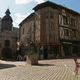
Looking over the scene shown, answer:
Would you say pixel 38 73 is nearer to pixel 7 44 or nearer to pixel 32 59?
pixel 32 59

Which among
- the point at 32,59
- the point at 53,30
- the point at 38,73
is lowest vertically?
the point at 38,73

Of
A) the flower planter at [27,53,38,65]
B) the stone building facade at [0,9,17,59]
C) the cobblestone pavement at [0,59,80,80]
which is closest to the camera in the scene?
the cobblestone pavement at [0,59,80,80]

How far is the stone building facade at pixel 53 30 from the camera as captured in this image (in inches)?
1606

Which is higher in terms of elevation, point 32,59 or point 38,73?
point 32,59

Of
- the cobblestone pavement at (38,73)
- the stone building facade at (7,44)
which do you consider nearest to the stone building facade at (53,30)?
the stone building facade at (7,44)

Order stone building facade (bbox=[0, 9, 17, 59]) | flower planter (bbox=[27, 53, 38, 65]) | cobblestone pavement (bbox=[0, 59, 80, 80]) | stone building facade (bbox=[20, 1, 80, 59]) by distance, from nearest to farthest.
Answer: cobblestone pavement (bbox=[0, 59, 80, 80])
flower planter (bbox=[27, 53, 38, 65])
stone building facade (bbox=[20, 1, 80, 59])
stone building facade (bbox=[0, 9, 17, 59])

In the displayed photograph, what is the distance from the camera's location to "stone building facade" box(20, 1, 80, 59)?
134ft

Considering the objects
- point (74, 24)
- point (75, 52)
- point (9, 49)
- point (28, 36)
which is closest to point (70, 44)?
point (75, 52)

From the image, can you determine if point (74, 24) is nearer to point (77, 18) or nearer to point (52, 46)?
point (77, 18)

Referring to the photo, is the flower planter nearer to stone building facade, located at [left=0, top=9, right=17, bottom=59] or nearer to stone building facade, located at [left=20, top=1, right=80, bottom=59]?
stone building facade, located at [left=20, top=1, right=80, bottom=59]

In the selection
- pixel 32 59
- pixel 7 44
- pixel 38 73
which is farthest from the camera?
pixel 7 44

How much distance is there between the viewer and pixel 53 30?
4169 cm

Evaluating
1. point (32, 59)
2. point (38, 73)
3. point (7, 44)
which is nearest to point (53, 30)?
point (7, 44)

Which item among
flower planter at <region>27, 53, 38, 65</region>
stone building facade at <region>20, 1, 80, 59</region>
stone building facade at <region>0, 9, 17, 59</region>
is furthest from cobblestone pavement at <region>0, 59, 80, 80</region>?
stone building facade at <region>0, 9, 17, 59</region>
